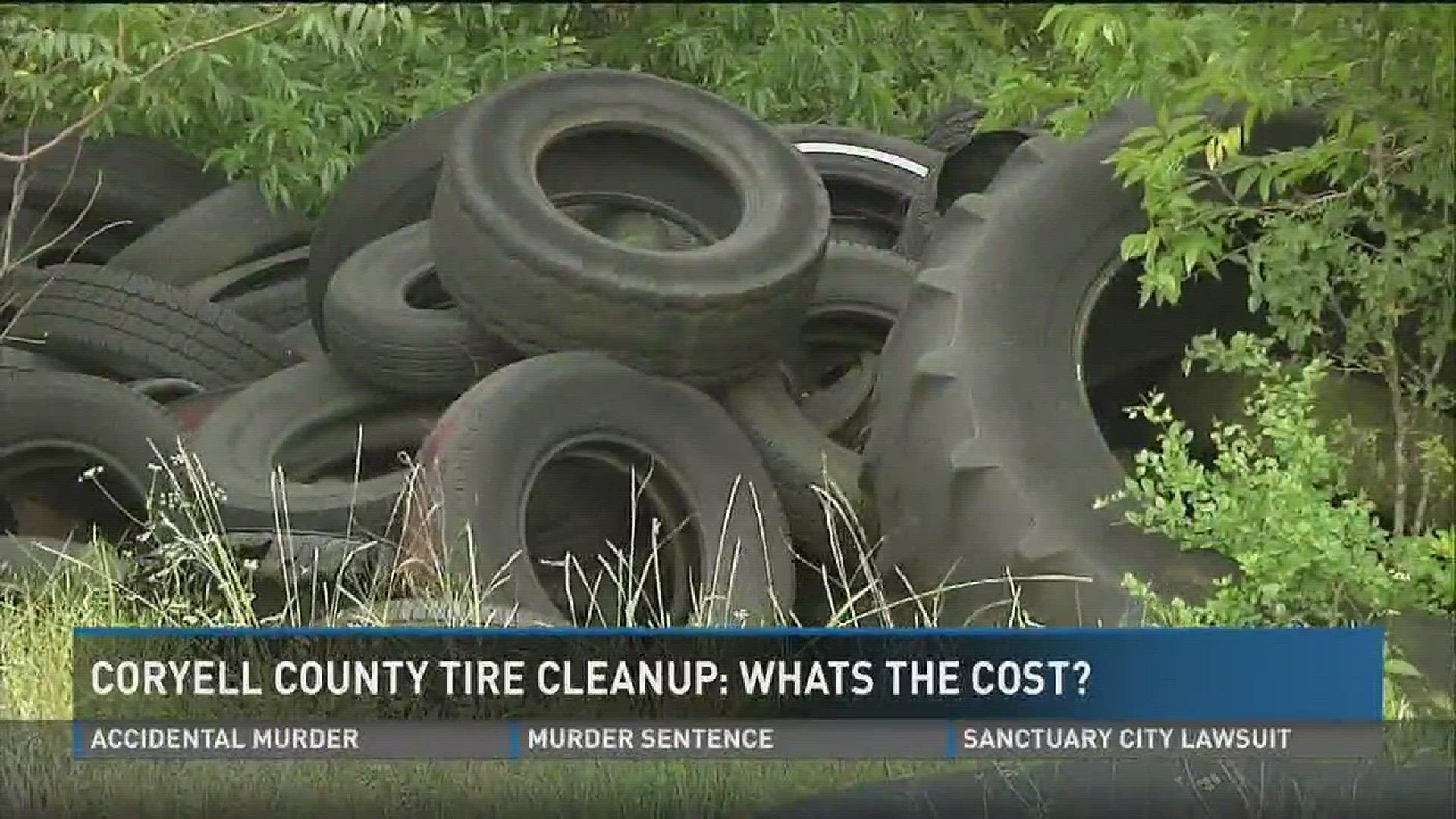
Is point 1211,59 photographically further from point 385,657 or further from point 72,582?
point 72,582

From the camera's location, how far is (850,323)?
629 cm

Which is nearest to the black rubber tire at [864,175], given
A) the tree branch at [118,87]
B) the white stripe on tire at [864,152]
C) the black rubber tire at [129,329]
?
the white stripe on tire at [864,152]

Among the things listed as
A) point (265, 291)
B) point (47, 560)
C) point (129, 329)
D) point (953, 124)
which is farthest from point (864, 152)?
point (47, 560)

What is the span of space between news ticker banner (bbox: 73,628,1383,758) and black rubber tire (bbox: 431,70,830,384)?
1084 mm

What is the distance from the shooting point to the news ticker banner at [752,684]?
450cm

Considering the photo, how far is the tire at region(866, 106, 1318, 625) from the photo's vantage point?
4996 mm

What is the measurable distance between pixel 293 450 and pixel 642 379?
3.47 feet

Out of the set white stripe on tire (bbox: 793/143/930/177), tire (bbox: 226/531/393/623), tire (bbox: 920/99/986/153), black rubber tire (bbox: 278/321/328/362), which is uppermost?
tire (bbox: 920/99/986/153)

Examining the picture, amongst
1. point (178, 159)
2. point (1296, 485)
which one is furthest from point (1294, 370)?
point (178, 159)

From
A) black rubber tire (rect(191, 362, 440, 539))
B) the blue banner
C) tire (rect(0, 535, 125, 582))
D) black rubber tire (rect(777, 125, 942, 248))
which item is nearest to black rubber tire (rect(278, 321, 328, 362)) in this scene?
black rubber tire (rect(191, 362, 440, 539))

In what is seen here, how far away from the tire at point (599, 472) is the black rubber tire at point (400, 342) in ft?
0.93

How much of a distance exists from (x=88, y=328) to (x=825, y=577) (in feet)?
8.14

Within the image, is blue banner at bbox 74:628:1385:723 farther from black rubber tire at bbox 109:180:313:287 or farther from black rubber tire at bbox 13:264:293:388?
black rubber tire at bbox 109:180:313:287

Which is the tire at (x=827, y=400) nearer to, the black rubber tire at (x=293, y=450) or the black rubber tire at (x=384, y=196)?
the black rubber tire at (x=293, y=450)
